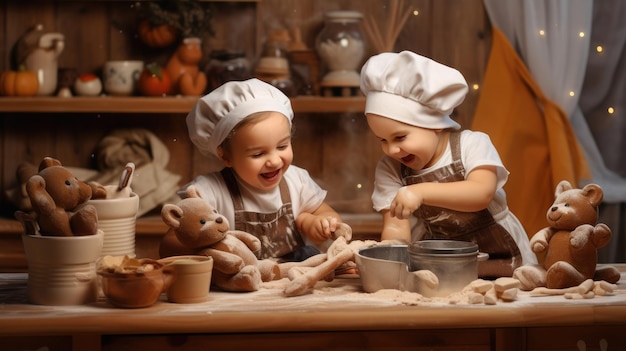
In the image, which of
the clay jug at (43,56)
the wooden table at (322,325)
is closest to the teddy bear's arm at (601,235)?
the wooden table at (322,325)

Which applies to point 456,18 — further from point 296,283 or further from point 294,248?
point 296,283

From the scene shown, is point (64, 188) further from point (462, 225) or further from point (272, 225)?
point (462, 225)

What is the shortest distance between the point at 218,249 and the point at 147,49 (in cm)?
184

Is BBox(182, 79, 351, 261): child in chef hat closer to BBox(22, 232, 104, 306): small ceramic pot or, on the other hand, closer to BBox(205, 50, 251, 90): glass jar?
BBox(22, 232, 104, 306): small ceramic pot

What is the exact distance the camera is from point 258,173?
1896 mm

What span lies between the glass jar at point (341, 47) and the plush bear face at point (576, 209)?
1.62 meters

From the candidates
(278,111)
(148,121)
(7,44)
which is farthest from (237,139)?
(7,44)

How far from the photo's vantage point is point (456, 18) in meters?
3.24

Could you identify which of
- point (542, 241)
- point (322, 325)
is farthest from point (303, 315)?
point (542, 241)

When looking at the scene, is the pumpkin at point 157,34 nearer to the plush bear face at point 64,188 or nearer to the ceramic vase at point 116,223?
the ceramic vase at point 116,223

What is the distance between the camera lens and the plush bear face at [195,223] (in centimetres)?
157

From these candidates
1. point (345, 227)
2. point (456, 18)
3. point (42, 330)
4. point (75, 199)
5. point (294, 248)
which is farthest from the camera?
point (456, 18)

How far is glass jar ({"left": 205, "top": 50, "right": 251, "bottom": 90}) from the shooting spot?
125 inches

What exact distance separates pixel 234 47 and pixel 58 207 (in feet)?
6.12
